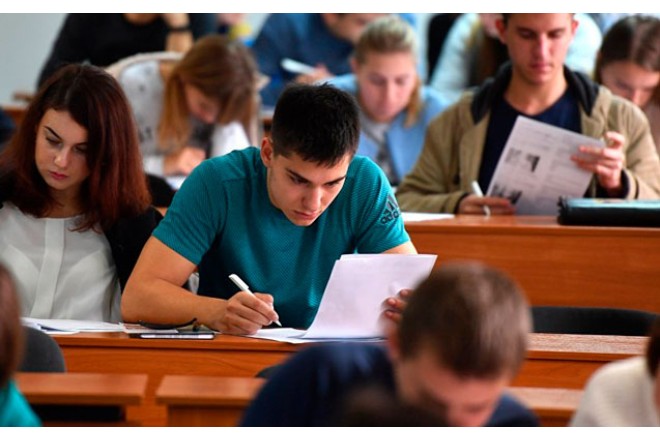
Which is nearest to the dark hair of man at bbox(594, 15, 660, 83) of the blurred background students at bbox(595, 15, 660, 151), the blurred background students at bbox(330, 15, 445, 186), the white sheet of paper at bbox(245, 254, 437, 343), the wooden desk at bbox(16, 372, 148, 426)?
the blurred background students at bbox(595, 15, 660, 151)

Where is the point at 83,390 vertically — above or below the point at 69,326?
above

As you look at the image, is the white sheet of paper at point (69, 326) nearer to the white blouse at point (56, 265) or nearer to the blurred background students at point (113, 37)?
the white blouse at point (56, 265)

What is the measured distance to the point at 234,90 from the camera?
454 cm

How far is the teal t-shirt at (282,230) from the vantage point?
259 centimetres

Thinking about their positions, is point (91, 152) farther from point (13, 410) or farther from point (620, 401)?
point (620, 401)

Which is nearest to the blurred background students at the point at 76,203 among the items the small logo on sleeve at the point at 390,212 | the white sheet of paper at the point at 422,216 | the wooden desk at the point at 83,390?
the small logo on sleeve at the point at 390,212

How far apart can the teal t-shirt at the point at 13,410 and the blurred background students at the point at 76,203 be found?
116cm

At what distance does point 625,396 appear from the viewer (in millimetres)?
1594

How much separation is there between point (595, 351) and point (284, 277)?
0.71 meters

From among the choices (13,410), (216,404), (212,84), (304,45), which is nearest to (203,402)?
(216,404)

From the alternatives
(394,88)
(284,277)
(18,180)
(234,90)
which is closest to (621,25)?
(394,88)

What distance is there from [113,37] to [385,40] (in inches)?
53.2

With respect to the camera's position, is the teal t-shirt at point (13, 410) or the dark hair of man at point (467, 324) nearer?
the dark hair of man at point (467, 324)

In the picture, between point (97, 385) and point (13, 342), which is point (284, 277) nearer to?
point (97, 385)
